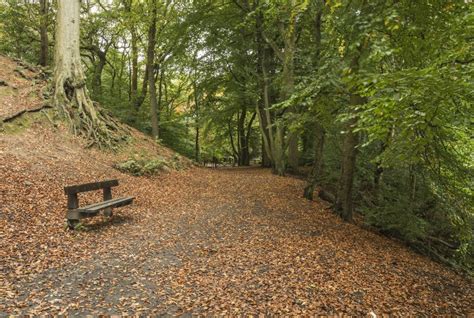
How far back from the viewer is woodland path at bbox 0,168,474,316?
13.0 feet

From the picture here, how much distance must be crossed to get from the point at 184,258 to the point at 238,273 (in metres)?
1.05

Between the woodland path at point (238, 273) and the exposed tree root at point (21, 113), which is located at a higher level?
the exposed tree root at point (21, 113)

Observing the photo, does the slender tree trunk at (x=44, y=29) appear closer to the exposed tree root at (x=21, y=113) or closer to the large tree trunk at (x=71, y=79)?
the large tree trunk at (x=71, y=79)

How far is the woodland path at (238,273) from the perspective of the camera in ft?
13.0

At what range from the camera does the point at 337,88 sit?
748cm

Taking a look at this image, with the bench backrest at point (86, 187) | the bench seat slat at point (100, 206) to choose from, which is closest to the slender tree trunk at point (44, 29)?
the bench backrest at point (86, 187)

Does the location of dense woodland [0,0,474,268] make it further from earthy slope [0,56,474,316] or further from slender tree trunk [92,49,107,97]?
earthy slope [0,56,474,316]

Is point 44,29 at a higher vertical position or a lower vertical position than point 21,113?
higher

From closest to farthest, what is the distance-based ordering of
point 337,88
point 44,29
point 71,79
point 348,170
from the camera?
point 337,88, point 348,170, point 71,79, point 44,29

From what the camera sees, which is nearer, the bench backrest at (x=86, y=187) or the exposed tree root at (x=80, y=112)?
the bench backrest at (x=86, y=187)

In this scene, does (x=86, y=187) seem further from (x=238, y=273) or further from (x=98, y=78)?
(x=98, y=78)

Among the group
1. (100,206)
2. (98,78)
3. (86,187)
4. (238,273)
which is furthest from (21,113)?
(98,78)

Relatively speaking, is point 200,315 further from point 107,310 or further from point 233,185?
point 233,185

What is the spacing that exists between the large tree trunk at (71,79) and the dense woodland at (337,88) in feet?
0.22
